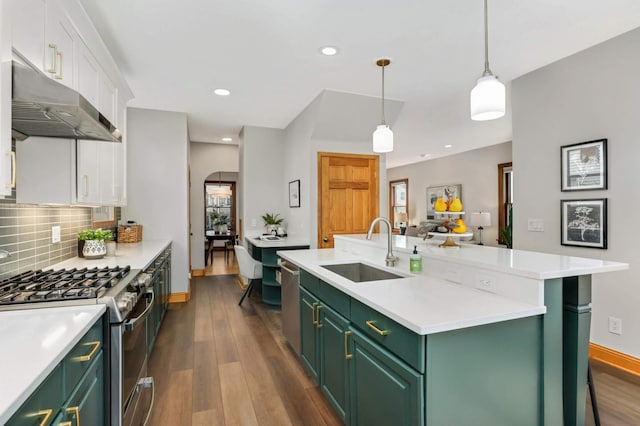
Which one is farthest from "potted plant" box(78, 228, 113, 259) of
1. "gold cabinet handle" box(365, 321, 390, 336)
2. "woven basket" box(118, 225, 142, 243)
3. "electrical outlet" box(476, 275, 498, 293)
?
"electrical outlet" box(476, 275, 498, 293)

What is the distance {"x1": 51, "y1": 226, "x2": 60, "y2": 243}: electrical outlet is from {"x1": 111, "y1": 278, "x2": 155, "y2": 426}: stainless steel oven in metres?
0.84

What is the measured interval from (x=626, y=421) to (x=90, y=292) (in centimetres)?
303

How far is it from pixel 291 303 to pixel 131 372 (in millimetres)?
1326

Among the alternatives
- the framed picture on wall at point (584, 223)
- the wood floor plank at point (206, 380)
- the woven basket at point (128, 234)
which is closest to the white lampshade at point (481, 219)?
the framed picture on wall at point (584, 223)

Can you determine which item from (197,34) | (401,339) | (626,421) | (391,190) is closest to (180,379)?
(401,339)

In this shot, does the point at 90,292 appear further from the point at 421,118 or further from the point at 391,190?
the point at 391,190

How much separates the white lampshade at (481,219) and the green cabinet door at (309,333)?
19.1 feet

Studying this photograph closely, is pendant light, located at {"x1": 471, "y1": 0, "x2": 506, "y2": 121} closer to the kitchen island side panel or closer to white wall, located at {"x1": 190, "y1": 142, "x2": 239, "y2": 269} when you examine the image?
the kitchen island side panel

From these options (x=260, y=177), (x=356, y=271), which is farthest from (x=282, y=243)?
(x=356, y=271)

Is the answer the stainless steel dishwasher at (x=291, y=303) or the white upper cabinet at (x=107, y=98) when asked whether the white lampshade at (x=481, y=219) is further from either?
the white upper cabinet at (x=107, y=98)

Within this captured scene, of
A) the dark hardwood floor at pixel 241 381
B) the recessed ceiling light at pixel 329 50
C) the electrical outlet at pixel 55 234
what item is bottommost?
the dark hardwood floor at pixel 241 381

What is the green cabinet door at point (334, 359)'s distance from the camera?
5.98 ft

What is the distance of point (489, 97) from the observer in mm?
1725

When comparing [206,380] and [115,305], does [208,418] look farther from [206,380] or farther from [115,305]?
[115,305]
